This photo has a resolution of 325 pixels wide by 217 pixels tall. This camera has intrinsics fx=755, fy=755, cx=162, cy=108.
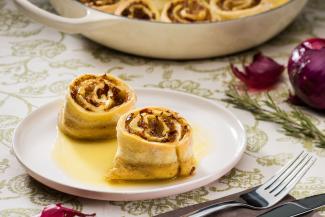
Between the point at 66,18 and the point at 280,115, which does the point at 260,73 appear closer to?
the point at 280,115

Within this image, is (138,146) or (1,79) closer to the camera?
(138,146)

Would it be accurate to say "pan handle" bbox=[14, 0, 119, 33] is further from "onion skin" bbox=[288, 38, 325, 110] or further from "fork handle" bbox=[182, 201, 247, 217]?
"fork handle" bbox=[182, 201, 247, 217]

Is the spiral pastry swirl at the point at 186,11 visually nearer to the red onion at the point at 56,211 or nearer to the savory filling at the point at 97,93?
the savory filling at the point at 97,93

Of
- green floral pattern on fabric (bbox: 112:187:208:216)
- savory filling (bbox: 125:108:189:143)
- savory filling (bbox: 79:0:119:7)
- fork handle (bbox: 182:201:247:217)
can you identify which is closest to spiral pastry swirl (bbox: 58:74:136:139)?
savory filling (bbox: 125:108:189:143)

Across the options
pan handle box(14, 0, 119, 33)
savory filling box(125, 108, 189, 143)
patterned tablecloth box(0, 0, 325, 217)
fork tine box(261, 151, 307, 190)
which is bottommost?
patterned tablecloth box(0, 0, 325, 217)

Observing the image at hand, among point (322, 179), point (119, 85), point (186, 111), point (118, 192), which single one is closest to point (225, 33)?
point (186, 111)

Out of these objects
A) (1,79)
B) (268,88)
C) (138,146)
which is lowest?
(1,79)

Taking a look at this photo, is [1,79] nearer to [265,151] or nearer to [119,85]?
[119,85]
